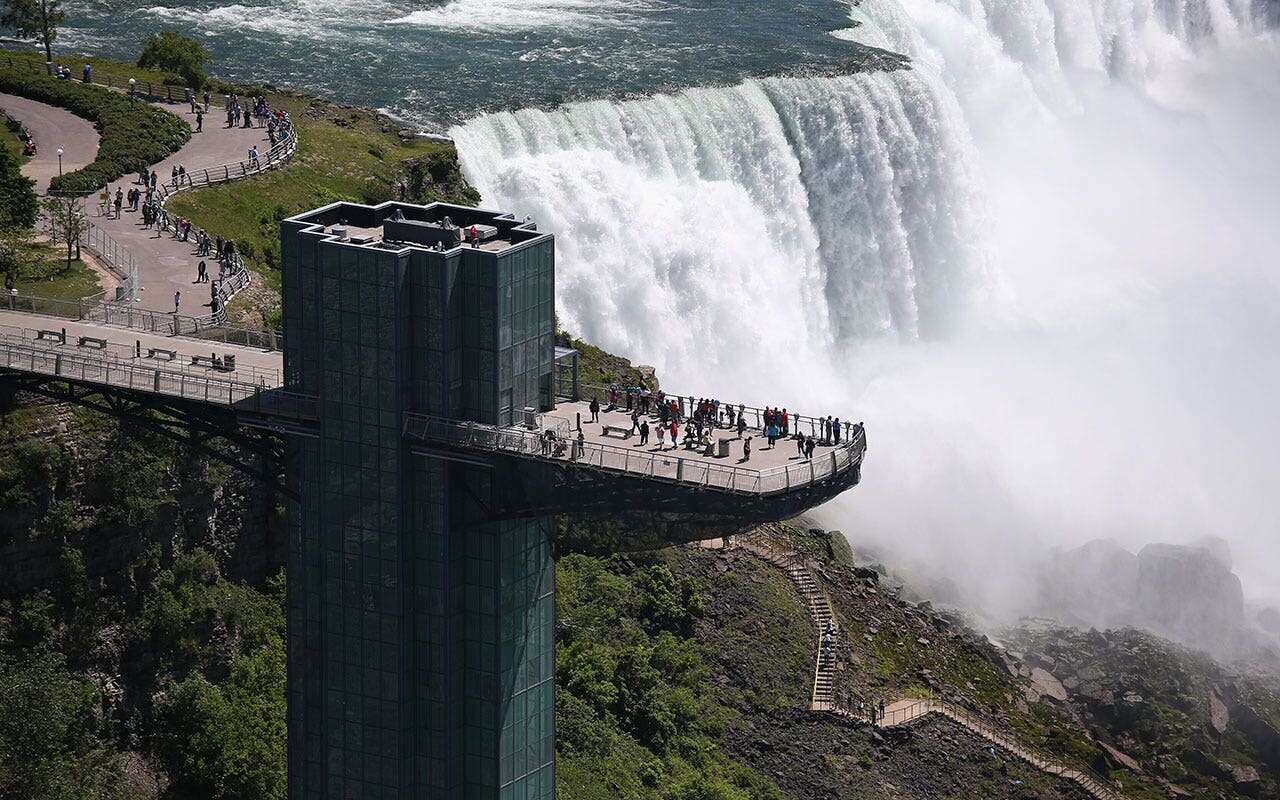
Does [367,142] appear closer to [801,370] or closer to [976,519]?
[801,370]

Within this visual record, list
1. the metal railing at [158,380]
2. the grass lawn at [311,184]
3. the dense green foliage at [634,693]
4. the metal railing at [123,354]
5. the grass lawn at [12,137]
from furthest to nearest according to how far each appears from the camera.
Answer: the grass lawn at [12,137], the grass lawn at [311,184], the dense green foliage at [634,693], the metal railing at [123,354], the metal railing at [158,380]

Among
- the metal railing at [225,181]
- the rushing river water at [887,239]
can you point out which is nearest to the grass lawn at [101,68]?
the rushing river water at [887,239]

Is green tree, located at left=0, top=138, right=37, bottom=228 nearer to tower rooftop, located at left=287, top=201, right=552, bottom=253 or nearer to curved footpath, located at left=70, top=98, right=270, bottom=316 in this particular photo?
curved footpath, located at left=70, top=98, right=270, bottom=316

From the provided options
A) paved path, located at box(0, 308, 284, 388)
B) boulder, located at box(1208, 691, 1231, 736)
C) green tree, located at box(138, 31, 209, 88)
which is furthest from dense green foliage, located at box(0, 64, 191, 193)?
boulder, located at box(1208, 691, 1231, 736)

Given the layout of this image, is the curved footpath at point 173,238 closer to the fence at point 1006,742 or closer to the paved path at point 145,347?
the paved path at point 145,347

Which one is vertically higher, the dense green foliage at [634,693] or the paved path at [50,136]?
the paved path at [50,136]

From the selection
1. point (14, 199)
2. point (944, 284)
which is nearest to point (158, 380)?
point (14, 199)

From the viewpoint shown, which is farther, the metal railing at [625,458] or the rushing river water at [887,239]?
the rushing river water at [887,239]

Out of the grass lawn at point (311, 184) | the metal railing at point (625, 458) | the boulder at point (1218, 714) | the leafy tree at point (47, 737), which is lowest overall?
the boulder at point (1218, 714)
